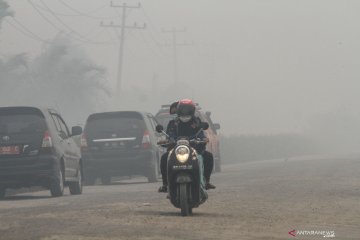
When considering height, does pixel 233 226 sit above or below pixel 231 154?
above

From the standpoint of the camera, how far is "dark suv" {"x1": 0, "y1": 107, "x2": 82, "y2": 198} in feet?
66.8

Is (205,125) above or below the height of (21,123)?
above

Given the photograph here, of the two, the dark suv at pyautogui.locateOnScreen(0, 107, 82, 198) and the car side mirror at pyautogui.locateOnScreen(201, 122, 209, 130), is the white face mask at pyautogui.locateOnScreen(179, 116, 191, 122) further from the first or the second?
the dark suv at pyautogui.locateOnScreen(0, 107, 82, 198)

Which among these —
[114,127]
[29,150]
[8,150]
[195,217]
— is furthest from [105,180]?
[195,217]

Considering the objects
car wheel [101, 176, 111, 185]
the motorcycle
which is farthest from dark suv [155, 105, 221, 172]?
the motorcycle

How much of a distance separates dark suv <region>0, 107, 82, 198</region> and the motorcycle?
6.66m

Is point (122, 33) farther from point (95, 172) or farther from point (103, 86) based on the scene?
point (95, 172)

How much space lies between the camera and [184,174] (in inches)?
554

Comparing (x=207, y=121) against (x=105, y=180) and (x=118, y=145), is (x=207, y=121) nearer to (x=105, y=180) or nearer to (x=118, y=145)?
(x=105, y=180)

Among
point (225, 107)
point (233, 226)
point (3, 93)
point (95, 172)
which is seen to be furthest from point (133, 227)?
point (225, 107)

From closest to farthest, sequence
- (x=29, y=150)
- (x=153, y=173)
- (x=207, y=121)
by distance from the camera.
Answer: (x=29, y=150) → (x=153, y=173) → (x=207, y=121)

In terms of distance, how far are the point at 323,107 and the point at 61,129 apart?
465 ft

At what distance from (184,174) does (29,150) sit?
23.3 feet

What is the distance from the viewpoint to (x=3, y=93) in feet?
262
